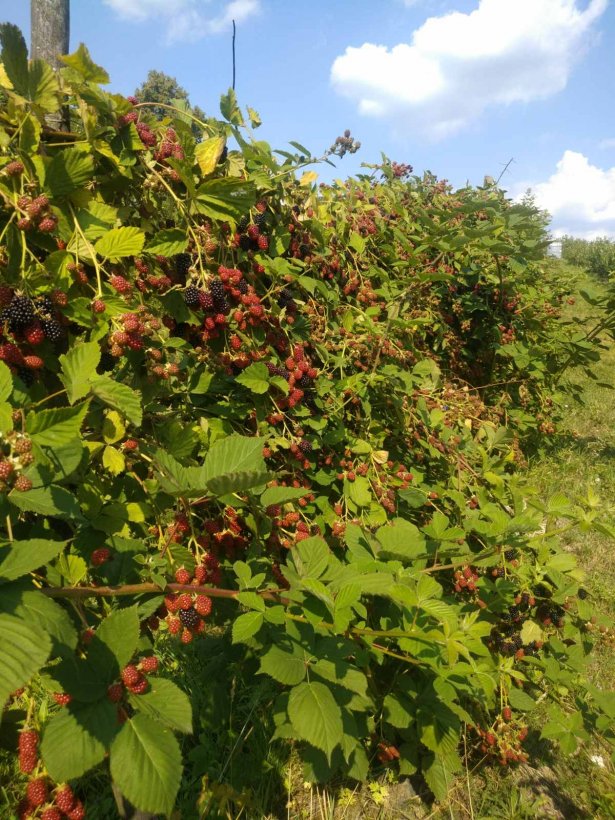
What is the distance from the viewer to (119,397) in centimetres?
107

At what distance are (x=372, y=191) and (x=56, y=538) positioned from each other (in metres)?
3.81

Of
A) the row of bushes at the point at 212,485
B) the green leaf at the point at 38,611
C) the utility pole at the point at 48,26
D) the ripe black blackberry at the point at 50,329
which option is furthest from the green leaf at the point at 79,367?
the utility pole at the point at 48,26

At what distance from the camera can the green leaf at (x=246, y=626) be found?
47.2 inches

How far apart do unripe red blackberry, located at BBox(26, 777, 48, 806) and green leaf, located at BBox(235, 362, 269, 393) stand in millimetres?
1141

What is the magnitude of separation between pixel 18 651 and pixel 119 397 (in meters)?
0.53

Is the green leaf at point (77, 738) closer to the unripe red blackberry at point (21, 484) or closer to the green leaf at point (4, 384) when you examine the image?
the unripe red blackberry at point (21, 484)

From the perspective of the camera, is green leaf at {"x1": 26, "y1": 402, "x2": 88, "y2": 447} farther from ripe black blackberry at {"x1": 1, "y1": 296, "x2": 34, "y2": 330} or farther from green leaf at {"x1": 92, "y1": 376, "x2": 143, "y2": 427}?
ripe black blackberry at {"x1": 1, "y1": 296, "x2": 34, "y2": 330}

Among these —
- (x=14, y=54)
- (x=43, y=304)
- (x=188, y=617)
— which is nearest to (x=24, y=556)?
(x=188, y=617)

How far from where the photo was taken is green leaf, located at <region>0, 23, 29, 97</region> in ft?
3.57

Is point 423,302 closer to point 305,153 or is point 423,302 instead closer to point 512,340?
point 512,340

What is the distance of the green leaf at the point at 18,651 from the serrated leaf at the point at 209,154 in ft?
4.43

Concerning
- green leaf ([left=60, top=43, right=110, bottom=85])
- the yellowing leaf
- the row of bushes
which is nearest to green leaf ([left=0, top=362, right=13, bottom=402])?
the row of bushes

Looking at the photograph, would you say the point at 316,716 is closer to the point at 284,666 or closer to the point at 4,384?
the point at 284,666

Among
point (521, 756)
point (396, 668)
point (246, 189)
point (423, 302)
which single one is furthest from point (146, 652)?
point (423, 302)
